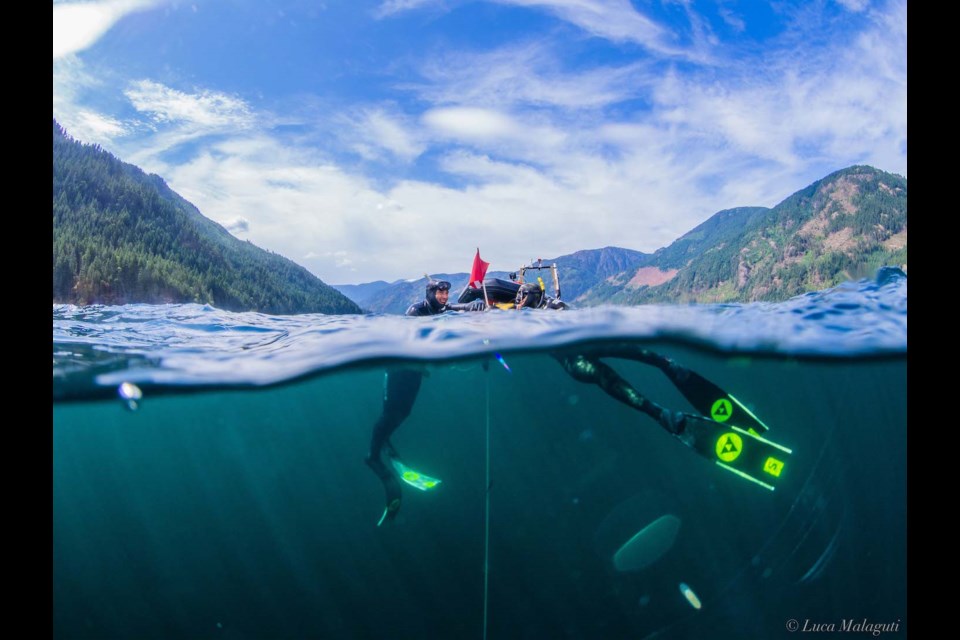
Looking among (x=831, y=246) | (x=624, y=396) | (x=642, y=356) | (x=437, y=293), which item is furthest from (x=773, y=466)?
(x=831, y=246)

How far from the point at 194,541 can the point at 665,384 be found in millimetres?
25524

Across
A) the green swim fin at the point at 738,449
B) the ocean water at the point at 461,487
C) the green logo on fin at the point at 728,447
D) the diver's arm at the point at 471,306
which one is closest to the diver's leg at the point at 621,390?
the green swim fin at the point at 738,449

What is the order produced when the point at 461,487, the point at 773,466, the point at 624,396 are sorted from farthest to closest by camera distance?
the point at 461,487 → the point at 624,396 → the point at 773,466

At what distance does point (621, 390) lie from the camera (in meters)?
7.53

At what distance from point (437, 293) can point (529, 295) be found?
1.93 meters

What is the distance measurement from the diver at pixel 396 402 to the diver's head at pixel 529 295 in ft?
2.55

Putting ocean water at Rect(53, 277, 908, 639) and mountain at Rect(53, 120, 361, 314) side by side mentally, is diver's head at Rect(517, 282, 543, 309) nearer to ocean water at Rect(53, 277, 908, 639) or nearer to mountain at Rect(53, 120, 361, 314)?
ocean water at Rect(53, 277, 908, 639)

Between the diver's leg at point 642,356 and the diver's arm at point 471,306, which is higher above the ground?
the diver's arm at point 471,306

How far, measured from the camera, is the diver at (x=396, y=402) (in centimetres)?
949

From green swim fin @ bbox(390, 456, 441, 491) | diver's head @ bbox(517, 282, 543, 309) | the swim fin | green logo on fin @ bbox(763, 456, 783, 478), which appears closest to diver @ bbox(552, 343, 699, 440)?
the swim fin

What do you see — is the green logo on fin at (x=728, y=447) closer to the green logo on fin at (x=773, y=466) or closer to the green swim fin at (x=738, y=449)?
the green swim fin at (x=738, y=449)

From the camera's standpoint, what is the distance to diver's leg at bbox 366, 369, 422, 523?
9.58 metres

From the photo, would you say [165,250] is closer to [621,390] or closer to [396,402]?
[396,402]
